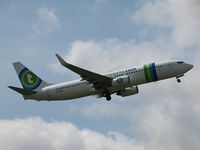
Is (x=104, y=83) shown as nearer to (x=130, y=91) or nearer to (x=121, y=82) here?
(x=121, y=82)

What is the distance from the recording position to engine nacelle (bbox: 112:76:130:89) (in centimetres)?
7962

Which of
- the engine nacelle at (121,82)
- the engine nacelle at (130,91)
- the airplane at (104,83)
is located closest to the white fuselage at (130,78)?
the airplane at (104,83)

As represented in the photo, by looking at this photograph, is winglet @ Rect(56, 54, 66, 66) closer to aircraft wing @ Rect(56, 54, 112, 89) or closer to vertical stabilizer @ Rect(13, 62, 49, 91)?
aircraft wing @ Rect(56, 54, 112, 89)

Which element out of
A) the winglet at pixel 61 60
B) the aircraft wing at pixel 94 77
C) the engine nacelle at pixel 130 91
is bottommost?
the engine nacelle at pixel 130 91

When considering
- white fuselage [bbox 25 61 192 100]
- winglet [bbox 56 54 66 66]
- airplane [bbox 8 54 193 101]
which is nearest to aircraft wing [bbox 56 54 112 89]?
airplane [bbox 8 54 193 101]

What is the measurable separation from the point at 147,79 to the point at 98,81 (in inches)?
279

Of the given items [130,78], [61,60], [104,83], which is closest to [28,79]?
[104,83]

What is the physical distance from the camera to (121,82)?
8000 cm

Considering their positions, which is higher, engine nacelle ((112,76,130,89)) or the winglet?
the winglet

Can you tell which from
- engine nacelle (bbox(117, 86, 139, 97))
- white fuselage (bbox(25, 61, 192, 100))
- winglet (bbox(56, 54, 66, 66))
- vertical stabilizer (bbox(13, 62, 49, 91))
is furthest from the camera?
vertical stabilizer (bbox(13, 62, 49, 91))

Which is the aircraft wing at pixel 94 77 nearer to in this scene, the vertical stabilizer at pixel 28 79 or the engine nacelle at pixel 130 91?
the engine nacelle at pixel 130 91

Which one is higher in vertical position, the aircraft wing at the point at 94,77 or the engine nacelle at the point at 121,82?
the aircraft wing at the point at 94,77

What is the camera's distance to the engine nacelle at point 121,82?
79.6 meters

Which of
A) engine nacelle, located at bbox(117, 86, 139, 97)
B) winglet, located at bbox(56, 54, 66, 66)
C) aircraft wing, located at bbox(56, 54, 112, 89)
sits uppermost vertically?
winglet, located at bbox(56, 54, 66, 66)
